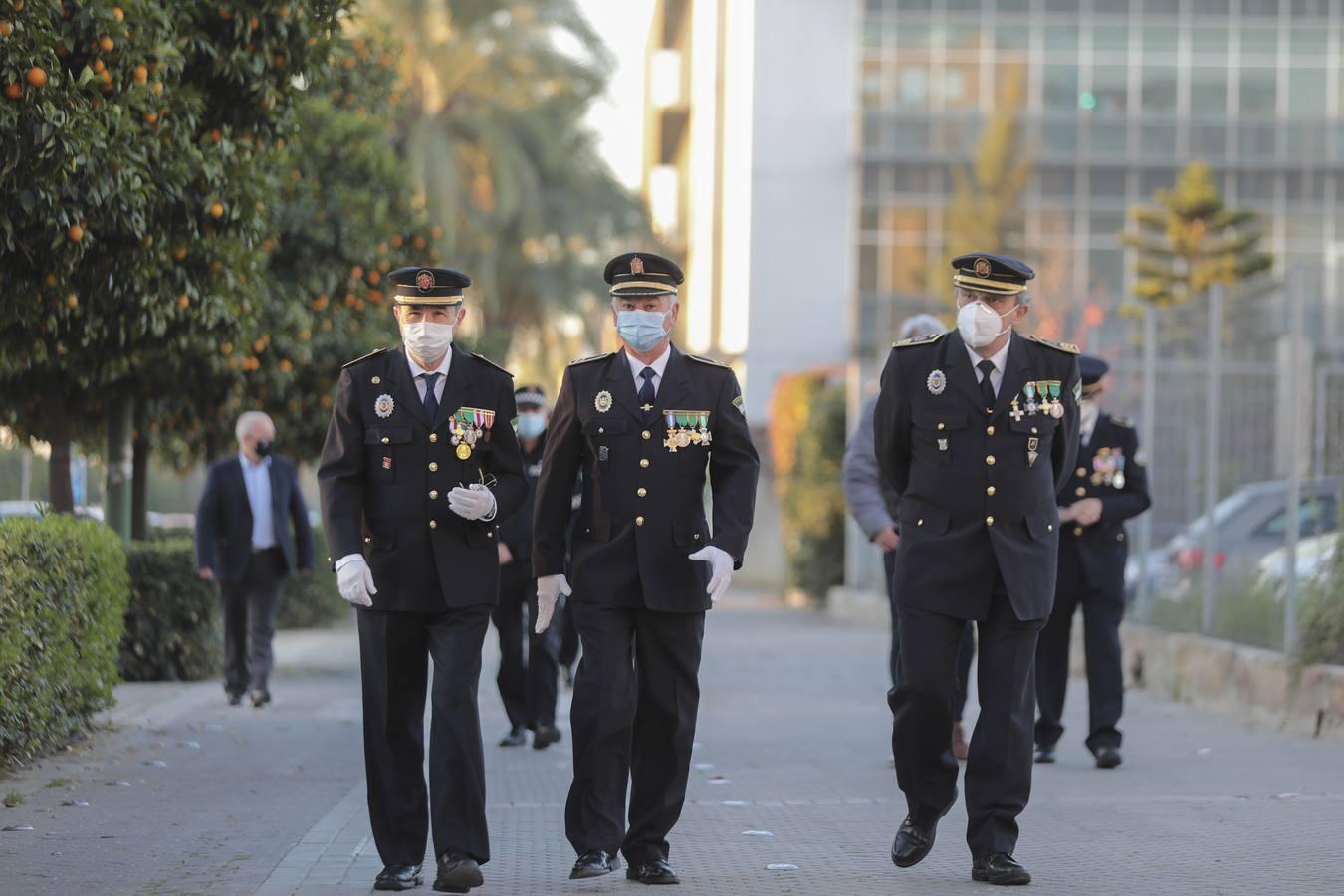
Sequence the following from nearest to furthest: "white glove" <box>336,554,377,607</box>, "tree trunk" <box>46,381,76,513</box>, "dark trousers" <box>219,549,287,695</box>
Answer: "white glove" <box>336,554,377,607</box> → "tree trunk" <box>46,381,76,513</box> → "dark trousers" <box>219,549,287,695</box>

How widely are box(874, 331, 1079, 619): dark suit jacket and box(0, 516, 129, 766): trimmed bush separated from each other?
13.4 ft

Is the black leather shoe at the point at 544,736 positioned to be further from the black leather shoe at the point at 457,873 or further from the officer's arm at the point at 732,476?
the black leather shoe at the point at 457,873

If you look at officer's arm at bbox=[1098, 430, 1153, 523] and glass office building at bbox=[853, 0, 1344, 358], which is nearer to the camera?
officer's arm at bbox=[1098, 430, 1153, 523]

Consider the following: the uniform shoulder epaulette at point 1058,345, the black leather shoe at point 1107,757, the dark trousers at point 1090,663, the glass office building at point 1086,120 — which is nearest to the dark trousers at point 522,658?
the dark trousers at point 1090,663

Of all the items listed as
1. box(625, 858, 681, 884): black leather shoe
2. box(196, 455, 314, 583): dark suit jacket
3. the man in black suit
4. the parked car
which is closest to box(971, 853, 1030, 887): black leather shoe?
box(625, 858, 681, 884): black leather shoe

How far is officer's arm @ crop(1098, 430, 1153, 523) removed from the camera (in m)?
10.4

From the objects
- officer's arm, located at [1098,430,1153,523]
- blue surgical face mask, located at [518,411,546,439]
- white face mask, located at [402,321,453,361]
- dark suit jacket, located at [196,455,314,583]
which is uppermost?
white face mask, located at [402,321,453,361]

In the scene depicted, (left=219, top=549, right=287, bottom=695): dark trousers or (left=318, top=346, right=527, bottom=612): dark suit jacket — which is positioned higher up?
(left=318, top=346, right=527, bottom=612): dark suit jacket

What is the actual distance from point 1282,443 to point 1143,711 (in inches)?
75.8

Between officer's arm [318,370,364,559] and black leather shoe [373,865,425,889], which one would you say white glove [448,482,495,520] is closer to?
officer's arm [318,370,364,559]

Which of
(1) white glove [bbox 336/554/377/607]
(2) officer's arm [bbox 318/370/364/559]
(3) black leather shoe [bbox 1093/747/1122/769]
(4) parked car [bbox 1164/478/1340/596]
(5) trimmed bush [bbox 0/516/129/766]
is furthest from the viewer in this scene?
(4) parked car [bbox 1164/478/1340/596]

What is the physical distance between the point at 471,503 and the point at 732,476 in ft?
2.92

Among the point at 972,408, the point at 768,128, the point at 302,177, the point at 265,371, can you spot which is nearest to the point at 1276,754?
the point at 972,408

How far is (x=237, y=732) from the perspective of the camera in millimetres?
12242
